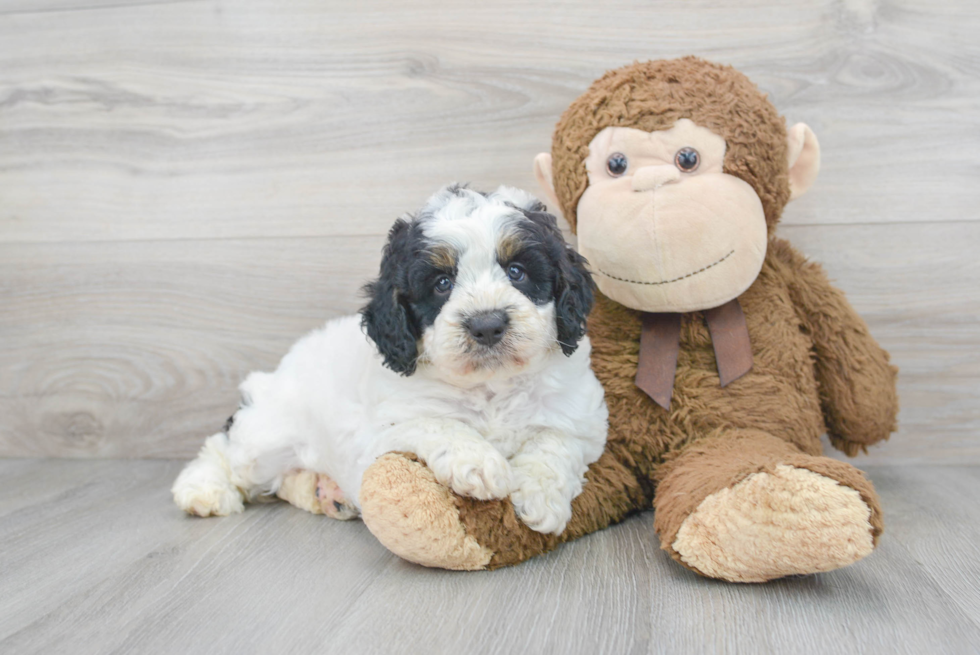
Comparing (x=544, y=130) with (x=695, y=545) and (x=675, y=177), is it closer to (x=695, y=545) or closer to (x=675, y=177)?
(x=675, y=177)

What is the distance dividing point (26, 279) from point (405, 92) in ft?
4.12

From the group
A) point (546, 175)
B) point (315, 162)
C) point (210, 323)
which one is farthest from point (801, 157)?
point (210, 323)

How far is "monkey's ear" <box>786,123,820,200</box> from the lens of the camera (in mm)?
1603

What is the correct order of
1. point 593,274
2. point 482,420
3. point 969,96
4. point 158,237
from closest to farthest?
point 482,420 → point 593,274 → point 969,96 → point 158,237

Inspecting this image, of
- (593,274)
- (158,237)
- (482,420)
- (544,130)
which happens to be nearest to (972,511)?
(593,274)

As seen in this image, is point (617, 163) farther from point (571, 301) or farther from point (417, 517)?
point (417, 517)

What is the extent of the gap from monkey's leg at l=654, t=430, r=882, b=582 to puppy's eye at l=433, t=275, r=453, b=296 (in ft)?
1.78

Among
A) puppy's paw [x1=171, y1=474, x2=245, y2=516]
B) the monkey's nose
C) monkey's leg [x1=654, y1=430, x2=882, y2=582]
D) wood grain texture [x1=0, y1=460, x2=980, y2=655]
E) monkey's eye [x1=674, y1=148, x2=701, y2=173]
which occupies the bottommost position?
puppy's paw [x1=171, y1=474, x2=245, y2=516]

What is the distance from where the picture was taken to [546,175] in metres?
1.78

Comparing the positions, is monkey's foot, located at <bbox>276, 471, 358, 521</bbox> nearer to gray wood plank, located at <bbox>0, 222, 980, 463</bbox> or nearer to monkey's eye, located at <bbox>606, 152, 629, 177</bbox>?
gray wood plank, located at <bbox>0, 222, 980, 463</bbox>

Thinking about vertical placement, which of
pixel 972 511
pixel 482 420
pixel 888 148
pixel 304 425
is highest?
pixel 888 148

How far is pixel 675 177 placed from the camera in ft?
4.84

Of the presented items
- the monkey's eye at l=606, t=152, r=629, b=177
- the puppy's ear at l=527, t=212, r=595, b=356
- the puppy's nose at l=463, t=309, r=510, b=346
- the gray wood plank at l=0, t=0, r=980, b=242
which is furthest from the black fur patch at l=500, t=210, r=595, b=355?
the gray wood plank at l=0, t=0, r=980, b=242

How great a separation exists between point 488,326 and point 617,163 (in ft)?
1.64
